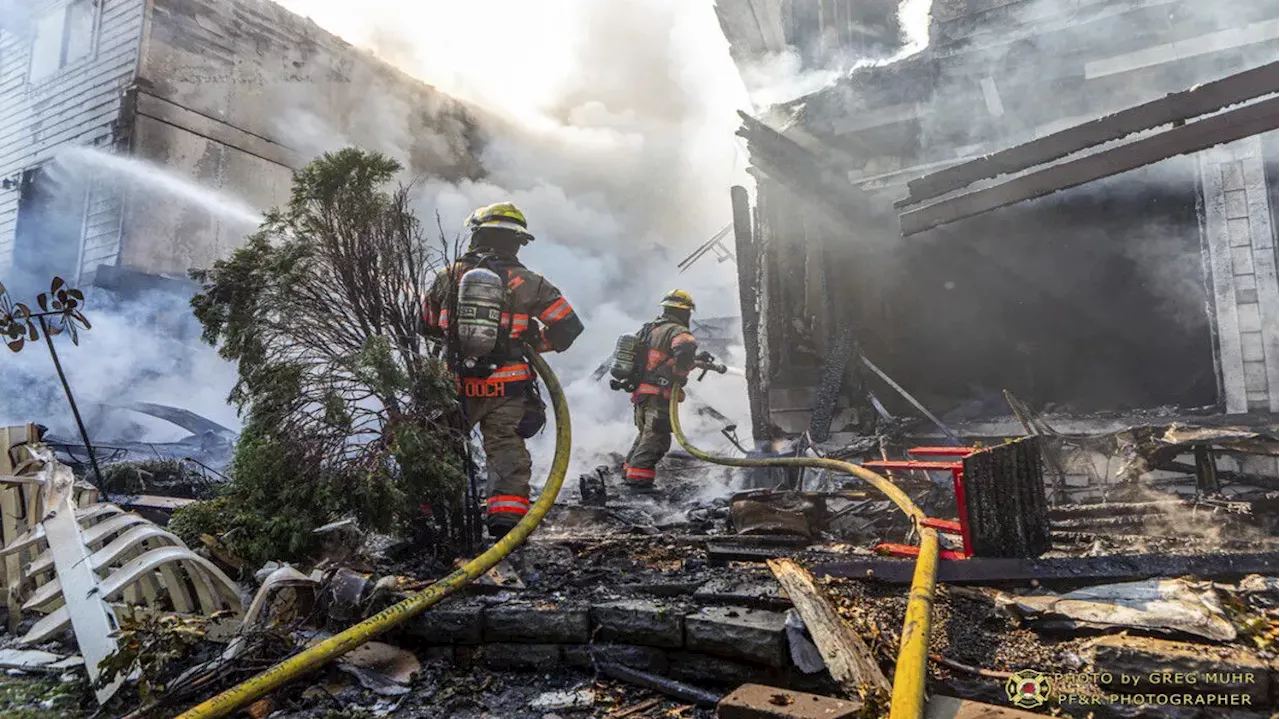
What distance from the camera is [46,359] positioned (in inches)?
474

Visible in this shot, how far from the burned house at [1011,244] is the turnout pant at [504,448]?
3718 mm

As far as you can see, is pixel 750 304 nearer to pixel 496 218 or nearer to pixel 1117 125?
pixel 1117 125

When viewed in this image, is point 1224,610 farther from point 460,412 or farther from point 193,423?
point 193,423

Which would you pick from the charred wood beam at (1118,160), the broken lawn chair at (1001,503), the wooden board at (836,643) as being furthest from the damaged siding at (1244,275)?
the wooden board at (836,643)

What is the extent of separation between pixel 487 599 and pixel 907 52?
30.5 ft

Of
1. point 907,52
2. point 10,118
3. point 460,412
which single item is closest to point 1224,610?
point 460,412

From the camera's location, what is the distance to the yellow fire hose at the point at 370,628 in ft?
6.64

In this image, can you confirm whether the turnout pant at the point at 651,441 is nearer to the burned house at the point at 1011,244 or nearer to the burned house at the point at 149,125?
the burned house at the point at 1011,244

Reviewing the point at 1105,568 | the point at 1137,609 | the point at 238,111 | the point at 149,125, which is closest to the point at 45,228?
the point at 149,125

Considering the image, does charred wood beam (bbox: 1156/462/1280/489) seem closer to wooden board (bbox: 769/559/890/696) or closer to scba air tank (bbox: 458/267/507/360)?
wooden board (bbox: 769/559/890/696)

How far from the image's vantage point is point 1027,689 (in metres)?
2.01

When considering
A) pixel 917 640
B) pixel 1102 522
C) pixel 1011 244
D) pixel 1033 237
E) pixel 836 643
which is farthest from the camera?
pixel 1011 244

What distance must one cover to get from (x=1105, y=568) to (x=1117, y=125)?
340 cm

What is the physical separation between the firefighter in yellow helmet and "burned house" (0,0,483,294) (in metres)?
10.9
